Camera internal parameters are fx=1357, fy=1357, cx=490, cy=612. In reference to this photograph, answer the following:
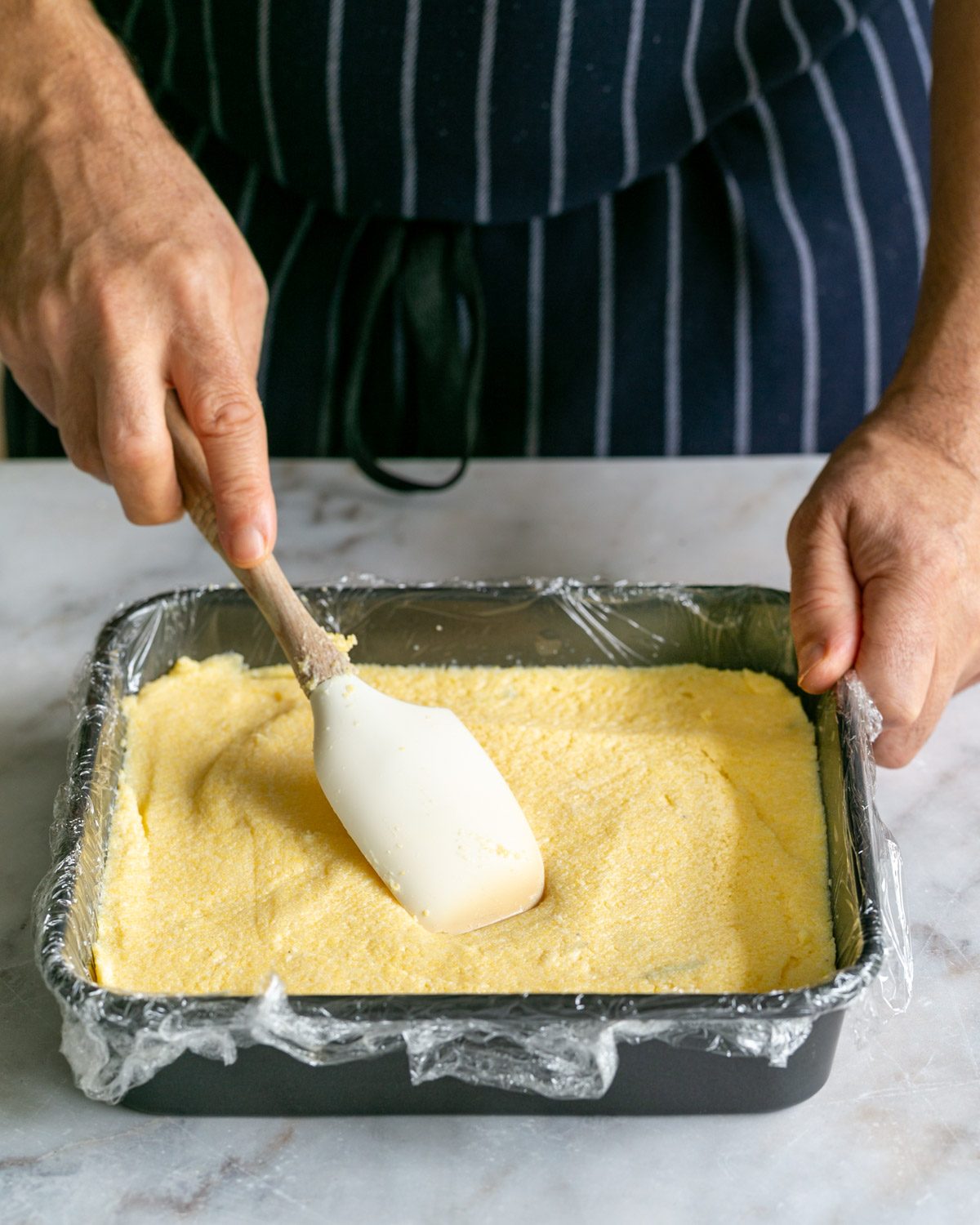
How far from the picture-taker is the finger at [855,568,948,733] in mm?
1118

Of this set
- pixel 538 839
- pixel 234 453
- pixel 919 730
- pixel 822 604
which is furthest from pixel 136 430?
pixel 919 730

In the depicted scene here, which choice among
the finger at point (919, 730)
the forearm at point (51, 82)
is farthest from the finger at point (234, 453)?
the finger at point (919, 730)

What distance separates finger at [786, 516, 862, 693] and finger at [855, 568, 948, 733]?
15mm

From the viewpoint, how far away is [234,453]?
113 cm

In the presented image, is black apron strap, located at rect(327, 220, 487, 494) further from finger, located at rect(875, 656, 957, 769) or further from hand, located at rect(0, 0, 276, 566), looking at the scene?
finger, located at rect(875, 656, 957, 769)

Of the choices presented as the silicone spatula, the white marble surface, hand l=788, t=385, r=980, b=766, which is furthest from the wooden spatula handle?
hand l=788, t=385, r=980, b=766

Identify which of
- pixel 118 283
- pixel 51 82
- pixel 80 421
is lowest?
pixel 80 421

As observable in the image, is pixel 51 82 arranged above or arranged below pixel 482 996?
above

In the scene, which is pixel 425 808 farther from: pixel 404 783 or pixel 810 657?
pixel 810 657

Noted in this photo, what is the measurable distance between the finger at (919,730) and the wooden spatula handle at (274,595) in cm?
47

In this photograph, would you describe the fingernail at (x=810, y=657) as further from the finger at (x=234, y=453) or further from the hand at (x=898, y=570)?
the finger at (x=234, y=453)

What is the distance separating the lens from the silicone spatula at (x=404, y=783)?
3.46 feet

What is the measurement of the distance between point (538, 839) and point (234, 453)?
0.41 metres

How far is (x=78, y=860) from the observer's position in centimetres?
101
